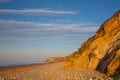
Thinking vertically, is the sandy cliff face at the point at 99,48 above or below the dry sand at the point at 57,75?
above

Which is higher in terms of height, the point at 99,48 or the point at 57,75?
the point at 99,48

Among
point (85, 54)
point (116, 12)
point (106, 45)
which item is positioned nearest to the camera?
point (106, 45)

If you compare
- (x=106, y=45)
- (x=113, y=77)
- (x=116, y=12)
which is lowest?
(x=113, y=77)

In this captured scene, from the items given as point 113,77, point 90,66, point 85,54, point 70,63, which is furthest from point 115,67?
point 70,63

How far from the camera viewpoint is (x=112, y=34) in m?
33.1

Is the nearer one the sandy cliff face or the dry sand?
the dry sand

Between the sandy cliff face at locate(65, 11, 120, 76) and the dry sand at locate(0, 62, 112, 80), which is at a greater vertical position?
the sandy cliff face at locate(65, 11, 120, 76)

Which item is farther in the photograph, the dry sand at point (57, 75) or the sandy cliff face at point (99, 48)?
the sandy cliff face at point (99, 48)

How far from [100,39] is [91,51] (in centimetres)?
209

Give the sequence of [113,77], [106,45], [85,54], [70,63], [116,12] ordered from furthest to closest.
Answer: [70,63], [85,54], [116,12], [106,45], [113,77]

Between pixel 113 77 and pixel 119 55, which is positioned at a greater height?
pixel 119 55

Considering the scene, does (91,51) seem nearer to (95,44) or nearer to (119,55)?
(95,44)

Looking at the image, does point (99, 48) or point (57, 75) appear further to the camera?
point (99, 48)

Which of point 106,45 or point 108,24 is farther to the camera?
point 108,24
